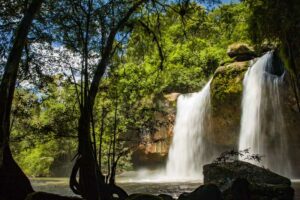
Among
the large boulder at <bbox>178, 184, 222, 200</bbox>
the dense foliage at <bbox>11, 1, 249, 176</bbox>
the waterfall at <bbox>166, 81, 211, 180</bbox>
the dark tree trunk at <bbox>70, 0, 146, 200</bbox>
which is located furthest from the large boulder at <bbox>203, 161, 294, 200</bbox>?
the waterfall at <bbox>166, 81, 211, 180</bbox>

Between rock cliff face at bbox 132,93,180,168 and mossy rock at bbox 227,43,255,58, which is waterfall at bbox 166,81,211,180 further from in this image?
mossy rock at bbox 227,43,255,58

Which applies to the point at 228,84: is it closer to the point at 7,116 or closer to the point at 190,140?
the point at 190,140

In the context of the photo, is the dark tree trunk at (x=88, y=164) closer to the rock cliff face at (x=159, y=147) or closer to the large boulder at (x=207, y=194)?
the large boulder at (x=207, y=194)

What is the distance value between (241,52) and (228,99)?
413cm

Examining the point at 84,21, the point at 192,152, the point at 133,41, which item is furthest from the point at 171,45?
the point at 84,21

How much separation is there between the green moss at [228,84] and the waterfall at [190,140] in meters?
2.21

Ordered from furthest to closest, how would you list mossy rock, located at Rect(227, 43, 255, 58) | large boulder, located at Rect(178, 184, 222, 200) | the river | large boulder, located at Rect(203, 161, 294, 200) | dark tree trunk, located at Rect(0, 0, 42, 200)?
mossy rock, located at Rect(227, 43, 255, 58) < the river < large boulder, located at Rect(203, 161, 294, 200) < large boulder, located at Rect(178, 184, 222, 200) < dark tree trunk, located at Rect(0, 0, 42, 200)

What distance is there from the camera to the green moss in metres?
25.9

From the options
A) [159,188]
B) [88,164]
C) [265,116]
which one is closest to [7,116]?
[88,164]

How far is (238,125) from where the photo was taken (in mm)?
26031

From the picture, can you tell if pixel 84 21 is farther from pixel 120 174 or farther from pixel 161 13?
pixel 120 174

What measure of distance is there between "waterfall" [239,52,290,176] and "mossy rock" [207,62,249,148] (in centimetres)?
46

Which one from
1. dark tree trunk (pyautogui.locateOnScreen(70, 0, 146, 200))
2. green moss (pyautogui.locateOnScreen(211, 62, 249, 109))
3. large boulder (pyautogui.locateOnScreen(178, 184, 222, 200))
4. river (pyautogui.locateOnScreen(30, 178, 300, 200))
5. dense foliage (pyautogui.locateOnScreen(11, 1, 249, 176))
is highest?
green moss (pyautogui.locateOnScreen(211, 62, 249, 109))

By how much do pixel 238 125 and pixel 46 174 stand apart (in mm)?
23613
